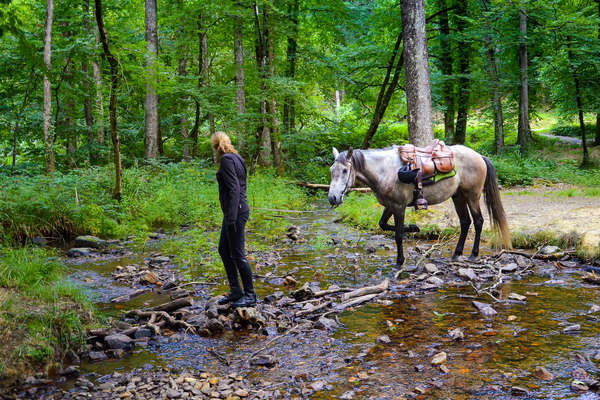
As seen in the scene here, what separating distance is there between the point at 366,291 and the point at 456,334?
1.69 m

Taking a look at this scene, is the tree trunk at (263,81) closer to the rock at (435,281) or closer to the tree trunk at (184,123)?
the tree trunk at (184,123)

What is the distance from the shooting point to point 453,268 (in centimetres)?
757

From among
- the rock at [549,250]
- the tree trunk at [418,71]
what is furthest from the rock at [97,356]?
the tree trunk at [418,71]

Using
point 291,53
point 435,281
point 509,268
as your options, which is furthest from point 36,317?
point 291,53

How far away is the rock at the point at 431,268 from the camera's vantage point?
726 cm

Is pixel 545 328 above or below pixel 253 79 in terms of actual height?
below

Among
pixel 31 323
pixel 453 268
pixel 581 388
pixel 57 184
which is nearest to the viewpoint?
pixel 581 388

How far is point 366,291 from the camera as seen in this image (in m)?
6.29

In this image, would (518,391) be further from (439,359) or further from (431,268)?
(431,268)

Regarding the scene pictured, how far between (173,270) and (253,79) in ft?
48.6

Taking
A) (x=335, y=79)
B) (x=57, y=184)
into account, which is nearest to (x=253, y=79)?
(x=335, y=79)

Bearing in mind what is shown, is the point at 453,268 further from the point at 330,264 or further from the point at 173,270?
the point at 173,270

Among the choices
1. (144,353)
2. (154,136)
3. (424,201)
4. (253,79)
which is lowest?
(144,353)

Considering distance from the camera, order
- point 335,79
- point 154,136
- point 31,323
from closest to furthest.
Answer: point 31,323, point 154,136, point 335,79
